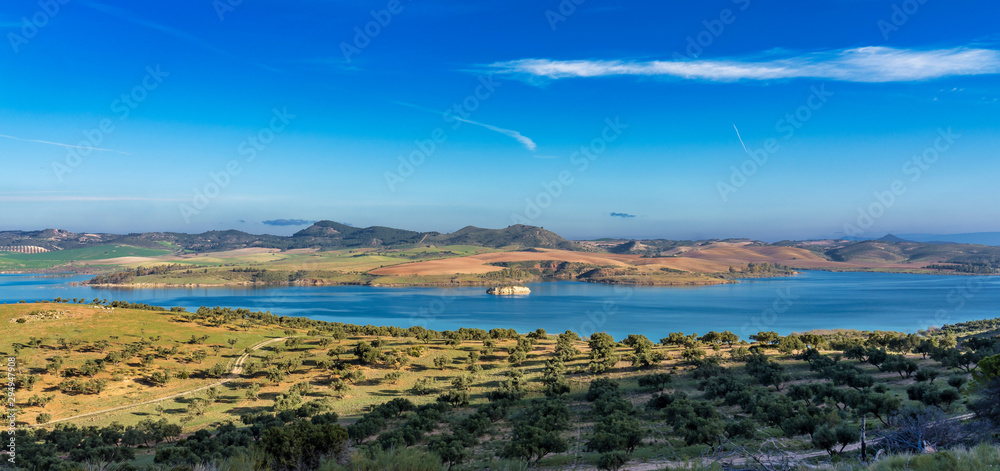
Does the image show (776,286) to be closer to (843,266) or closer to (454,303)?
(843,266)

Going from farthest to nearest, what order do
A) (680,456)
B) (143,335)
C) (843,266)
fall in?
1. (843,266)
2. (143,335)
3. (680,456)

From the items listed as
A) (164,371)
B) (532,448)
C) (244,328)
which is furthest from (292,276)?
(532,448)

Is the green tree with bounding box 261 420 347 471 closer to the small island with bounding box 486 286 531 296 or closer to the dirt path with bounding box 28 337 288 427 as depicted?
the dirt path with bounding box 28 337 288 427

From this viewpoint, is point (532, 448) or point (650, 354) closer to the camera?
point (532, 448)

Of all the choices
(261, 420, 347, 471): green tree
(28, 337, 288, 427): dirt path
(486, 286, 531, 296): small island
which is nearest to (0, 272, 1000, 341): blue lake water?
(486, 286, 531, 296): small island

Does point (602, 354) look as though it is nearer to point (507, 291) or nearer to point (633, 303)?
point (633, 303)

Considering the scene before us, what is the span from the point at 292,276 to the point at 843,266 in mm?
204541

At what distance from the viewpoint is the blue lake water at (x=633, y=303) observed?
80.4m

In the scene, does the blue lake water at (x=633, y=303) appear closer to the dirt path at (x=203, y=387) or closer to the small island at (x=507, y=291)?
the small island at (x=507, y=291)

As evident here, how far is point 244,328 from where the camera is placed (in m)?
48.1

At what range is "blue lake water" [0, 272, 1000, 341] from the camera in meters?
80.4

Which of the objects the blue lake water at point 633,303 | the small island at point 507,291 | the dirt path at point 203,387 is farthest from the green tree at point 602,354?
the small island at point 507,291

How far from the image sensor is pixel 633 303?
353 ft

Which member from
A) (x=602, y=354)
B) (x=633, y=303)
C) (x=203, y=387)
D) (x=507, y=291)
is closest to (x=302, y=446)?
(x=203, y=387)
